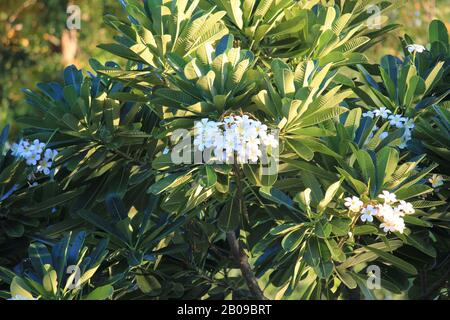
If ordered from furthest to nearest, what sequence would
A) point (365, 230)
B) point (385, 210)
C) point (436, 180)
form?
1. point (436, 180)
2. point (365, 230)
3. point (385, 210)

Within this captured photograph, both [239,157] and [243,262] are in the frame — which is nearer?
[239,157]

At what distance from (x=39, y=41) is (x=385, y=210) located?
646cm

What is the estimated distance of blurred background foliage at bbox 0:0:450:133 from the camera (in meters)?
7.35

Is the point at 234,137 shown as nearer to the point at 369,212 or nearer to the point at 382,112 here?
the point at 369,212

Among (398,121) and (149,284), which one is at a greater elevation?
(398,121)

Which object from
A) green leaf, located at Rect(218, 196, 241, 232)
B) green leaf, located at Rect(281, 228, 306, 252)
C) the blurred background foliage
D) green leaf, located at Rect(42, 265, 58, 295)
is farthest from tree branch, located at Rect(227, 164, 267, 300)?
the blurred background foliage

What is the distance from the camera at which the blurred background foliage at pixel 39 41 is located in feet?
24.1

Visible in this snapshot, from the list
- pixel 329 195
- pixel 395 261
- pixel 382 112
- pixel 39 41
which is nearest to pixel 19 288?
pixel 329 195

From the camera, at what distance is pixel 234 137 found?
1674 mm

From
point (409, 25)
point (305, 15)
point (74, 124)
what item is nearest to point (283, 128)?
point (305, 15)

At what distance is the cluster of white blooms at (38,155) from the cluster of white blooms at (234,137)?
20.2 inches

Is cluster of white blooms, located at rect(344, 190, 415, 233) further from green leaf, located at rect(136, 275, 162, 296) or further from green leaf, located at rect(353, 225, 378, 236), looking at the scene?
green leaf, located at rect(136, 275, 162, 296)

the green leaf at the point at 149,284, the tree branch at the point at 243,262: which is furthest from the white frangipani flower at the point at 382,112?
the green leaf at the point at 149,284

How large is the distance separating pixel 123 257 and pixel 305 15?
2.56ft
